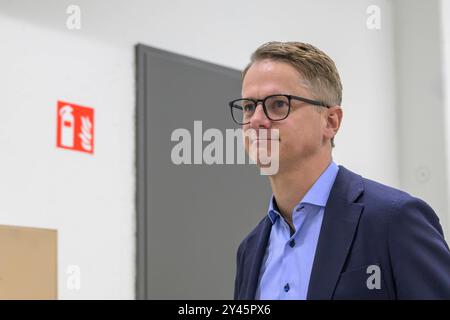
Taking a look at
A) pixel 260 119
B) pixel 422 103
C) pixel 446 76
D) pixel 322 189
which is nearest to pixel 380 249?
pixel 322 189

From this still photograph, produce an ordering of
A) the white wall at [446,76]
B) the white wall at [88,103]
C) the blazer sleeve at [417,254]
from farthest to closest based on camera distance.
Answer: the white wall at [446,76]
the white wall at [88,103]
the blazer sleeve at [417,254]

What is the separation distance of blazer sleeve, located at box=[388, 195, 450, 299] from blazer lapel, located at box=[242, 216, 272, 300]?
0.25 m

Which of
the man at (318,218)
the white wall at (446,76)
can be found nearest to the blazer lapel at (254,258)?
the man at (318,218)

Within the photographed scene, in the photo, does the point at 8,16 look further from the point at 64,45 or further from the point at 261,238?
the point at 261,238

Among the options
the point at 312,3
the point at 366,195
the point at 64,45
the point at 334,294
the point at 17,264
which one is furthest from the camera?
the point at 312,3

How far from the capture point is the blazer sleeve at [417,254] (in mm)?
907

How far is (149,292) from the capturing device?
257 centimetres

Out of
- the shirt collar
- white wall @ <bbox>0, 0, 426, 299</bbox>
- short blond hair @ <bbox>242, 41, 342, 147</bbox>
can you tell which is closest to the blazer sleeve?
the shirt collar

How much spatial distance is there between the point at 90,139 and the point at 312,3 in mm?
1475

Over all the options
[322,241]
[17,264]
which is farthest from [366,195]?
[17,264]

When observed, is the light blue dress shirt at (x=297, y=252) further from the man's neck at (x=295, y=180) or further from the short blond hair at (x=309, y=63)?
the short blond hair at (x=309, y=63)

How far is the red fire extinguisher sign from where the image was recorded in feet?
8.05

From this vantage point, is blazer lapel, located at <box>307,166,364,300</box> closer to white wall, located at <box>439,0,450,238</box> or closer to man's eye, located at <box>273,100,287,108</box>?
man's eye, located at <box>273,100,287,108</box>

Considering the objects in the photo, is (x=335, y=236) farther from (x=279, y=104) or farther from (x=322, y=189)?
(x=279, y=104)
